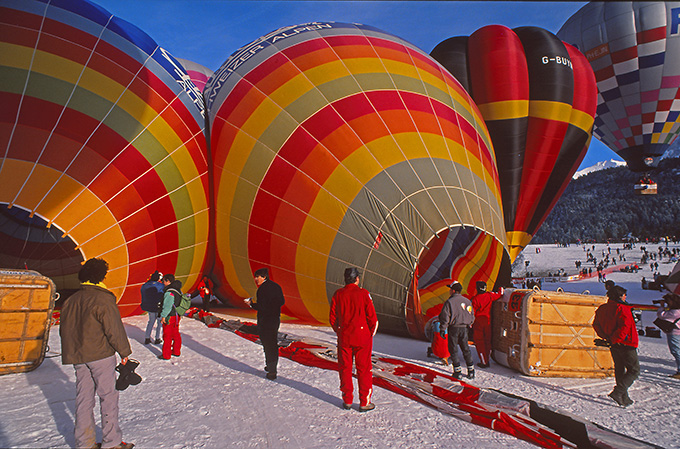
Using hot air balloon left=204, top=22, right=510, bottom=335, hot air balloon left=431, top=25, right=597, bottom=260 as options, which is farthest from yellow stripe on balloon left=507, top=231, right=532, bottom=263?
hot air balloon left=204, top=22, right=510, bottom=335

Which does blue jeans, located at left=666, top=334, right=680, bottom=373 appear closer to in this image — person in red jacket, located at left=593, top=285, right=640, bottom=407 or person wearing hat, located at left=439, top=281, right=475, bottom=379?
person in red jacket, located at left=593, top=285, right=640, bottom=407

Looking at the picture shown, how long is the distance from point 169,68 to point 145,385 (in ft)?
21.3

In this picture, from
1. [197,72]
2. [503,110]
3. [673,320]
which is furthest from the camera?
[197,72]

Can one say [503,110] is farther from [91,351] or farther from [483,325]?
[91,351]

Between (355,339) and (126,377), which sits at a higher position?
(355,339)

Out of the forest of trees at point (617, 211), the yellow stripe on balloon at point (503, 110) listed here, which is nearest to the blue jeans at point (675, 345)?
the yellow stripe on balloon at point (503, 110)

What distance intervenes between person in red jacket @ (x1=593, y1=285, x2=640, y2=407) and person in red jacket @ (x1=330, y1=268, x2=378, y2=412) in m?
2.66

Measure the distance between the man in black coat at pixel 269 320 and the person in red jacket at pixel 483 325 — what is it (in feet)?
8.78

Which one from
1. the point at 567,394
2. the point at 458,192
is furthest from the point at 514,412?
the point at 458,192

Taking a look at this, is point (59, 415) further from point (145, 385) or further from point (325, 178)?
point (325, 178)

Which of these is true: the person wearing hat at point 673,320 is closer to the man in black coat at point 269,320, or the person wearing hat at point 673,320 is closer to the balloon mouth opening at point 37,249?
the man in black coat at point 269,320

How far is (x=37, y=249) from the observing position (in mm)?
9594

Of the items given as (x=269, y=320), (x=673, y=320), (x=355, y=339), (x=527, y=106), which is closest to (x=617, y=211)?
(x=527, y=106)

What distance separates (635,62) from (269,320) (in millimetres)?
20535
